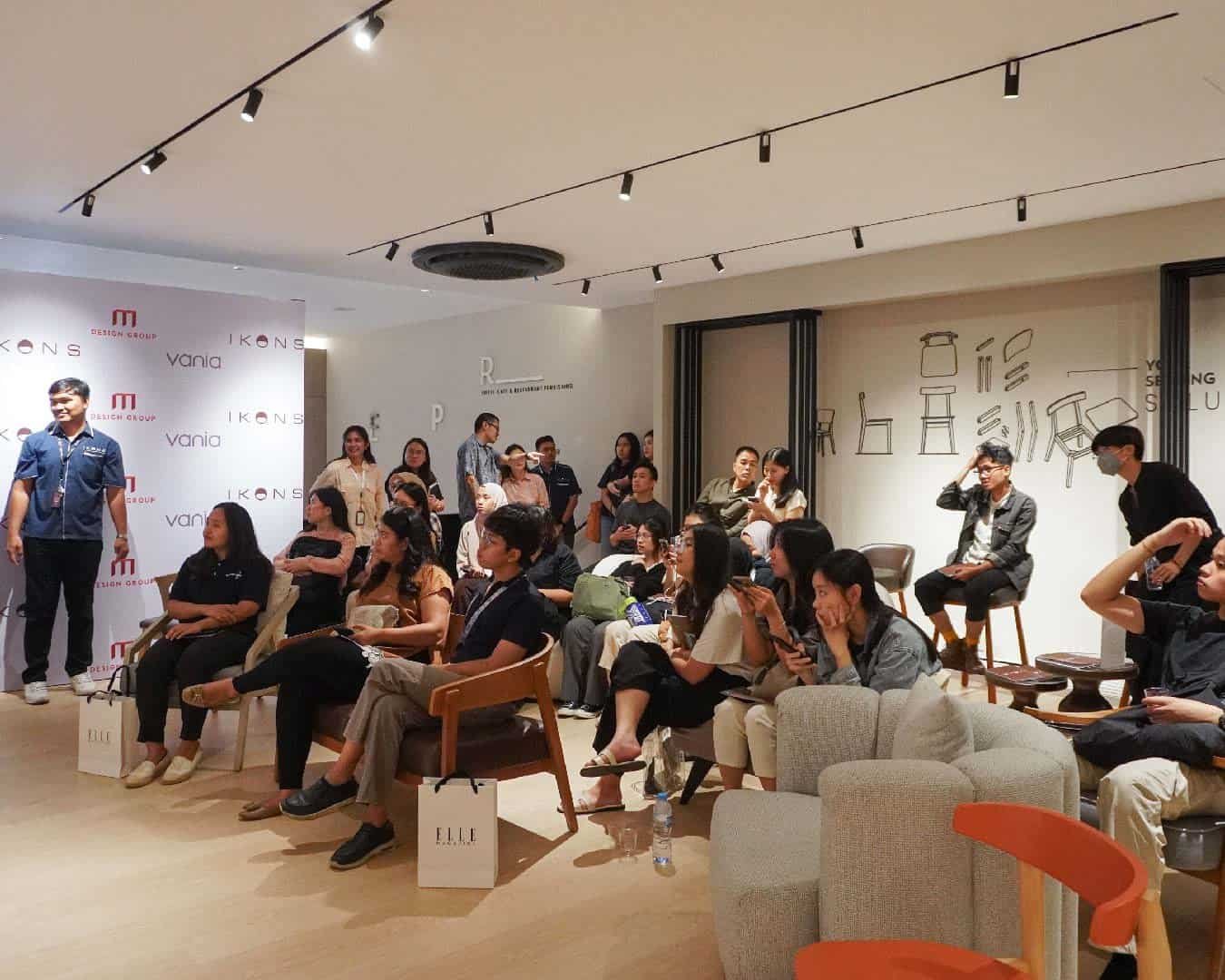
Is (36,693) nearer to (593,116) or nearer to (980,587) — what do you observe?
(593,116)

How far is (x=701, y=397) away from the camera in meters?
9.09

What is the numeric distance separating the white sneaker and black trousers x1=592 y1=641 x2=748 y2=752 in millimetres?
3842

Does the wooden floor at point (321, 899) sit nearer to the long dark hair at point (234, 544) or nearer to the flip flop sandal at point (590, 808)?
the flip flop sandal at point (590, 808)

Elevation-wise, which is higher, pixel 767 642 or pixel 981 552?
pixel 981 552

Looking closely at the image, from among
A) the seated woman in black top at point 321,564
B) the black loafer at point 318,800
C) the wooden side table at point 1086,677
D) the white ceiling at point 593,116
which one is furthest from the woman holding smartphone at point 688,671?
the seated woman in black top at point 321,564

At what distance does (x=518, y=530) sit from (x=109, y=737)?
219 centimetres

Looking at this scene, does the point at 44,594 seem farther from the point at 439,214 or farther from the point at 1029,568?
the point at 1029,568

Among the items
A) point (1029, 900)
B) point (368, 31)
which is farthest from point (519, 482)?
point (1029, 900)

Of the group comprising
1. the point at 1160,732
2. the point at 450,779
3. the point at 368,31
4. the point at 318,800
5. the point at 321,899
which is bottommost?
the point at 321,899

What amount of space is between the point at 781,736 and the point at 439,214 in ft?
13.6

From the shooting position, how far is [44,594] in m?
6.26

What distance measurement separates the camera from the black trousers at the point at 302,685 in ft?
13.3

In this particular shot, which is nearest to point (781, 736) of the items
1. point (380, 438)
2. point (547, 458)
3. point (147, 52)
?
point (147, 52)

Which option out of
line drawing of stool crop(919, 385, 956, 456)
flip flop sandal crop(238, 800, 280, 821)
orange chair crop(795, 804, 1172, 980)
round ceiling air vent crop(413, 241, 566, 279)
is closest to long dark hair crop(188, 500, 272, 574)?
flip flop sandal crop(238, 800, 280, 821)
